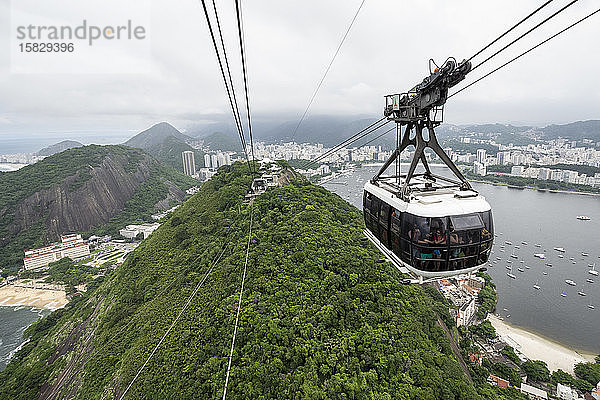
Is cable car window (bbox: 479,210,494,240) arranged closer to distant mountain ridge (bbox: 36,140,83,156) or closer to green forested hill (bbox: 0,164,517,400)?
green forested hill (bbox: 0,164,517,400)

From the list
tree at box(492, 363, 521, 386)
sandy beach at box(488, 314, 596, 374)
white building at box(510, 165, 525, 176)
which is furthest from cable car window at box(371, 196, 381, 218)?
white building at box(510, 165, 525, 176)

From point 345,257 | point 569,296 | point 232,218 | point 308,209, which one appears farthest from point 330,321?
point 569,296

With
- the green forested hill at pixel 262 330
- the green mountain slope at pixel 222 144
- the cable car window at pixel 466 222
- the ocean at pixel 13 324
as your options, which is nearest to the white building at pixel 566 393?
the green forested hill at pixel 262 330

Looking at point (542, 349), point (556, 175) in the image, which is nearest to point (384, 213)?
point (542, 349)

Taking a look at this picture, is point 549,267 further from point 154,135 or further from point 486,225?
point 154,135

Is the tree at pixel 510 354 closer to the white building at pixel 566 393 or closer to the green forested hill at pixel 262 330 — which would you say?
the white building at pixel 566 393

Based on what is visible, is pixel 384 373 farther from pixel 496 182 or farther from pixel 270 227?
pixel 496 182
